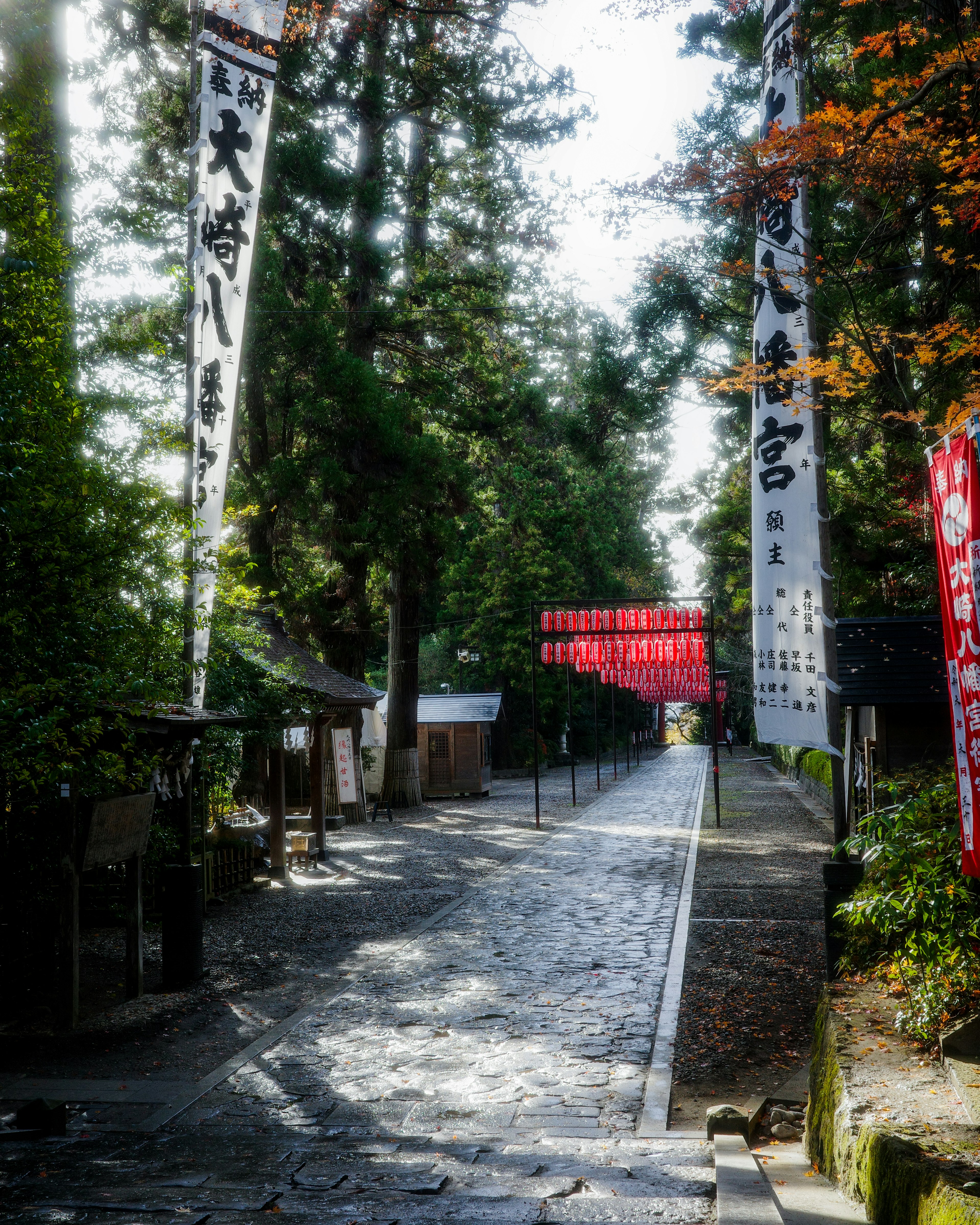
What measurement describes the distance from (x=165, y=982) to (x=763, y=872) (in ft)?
31.4

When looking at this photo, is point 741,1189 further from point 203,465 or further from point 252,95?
point 252,95

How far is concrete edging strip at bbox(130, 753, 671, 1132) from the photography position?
628cm

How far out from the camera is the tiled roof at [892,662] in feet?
44.7

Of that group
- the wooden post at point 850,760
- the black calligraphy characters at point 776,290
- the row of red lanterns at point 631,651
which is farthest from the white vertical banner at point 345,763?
the black calligraphy characters at point 776,290

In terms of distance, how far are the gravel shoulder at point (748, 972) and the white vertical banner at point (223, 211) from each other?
218 inches

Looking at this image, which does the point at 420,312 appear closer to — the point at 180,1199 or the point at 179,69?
the point at 179,69

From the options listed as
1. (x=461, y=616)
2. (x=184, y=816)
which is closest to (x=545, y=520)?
(x=461, y=616)

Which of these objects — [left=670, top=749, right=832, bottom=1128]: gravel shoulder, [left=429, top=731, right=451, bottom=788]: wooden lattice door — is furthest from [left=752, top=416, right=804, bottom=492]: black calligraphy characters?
[left=429, top=731, right=451, bottom=788]: wooden lattice door

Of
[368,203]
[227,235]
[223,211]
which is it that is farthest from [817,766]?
[223,211]

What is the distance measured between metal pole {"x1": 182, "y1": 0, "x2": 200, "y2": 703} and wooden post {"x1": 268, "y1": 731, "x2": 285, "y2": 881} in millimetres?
5968

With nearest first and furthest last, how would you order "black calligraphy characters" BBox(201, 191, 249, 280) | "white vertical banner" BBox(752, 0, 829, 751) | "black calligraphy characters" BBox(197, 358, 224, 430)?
"black calligraphy characters" BBox(197, 358, 224, 430), "white vertical banner" BBox(752, 0, 829, 751), "black calligraphy characters" BBox(201, 191, 249, 280)

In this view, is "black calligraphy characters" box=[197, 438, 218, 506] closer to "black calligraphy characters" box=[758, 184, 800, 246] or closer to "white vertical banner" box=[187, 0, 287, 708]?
"white vertical banner" box=[187, 0, 287, 708]

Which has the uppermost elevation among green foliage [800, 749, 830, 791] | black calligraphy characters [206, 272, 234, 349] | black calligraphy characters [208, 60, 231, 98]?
black calligraphy characters [208, 60, 231, 98]

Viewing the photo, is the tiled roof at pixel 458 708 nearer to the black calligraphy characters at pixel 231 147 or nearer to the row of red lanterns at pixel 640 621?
the row of red lanterns at pixel 640 621
